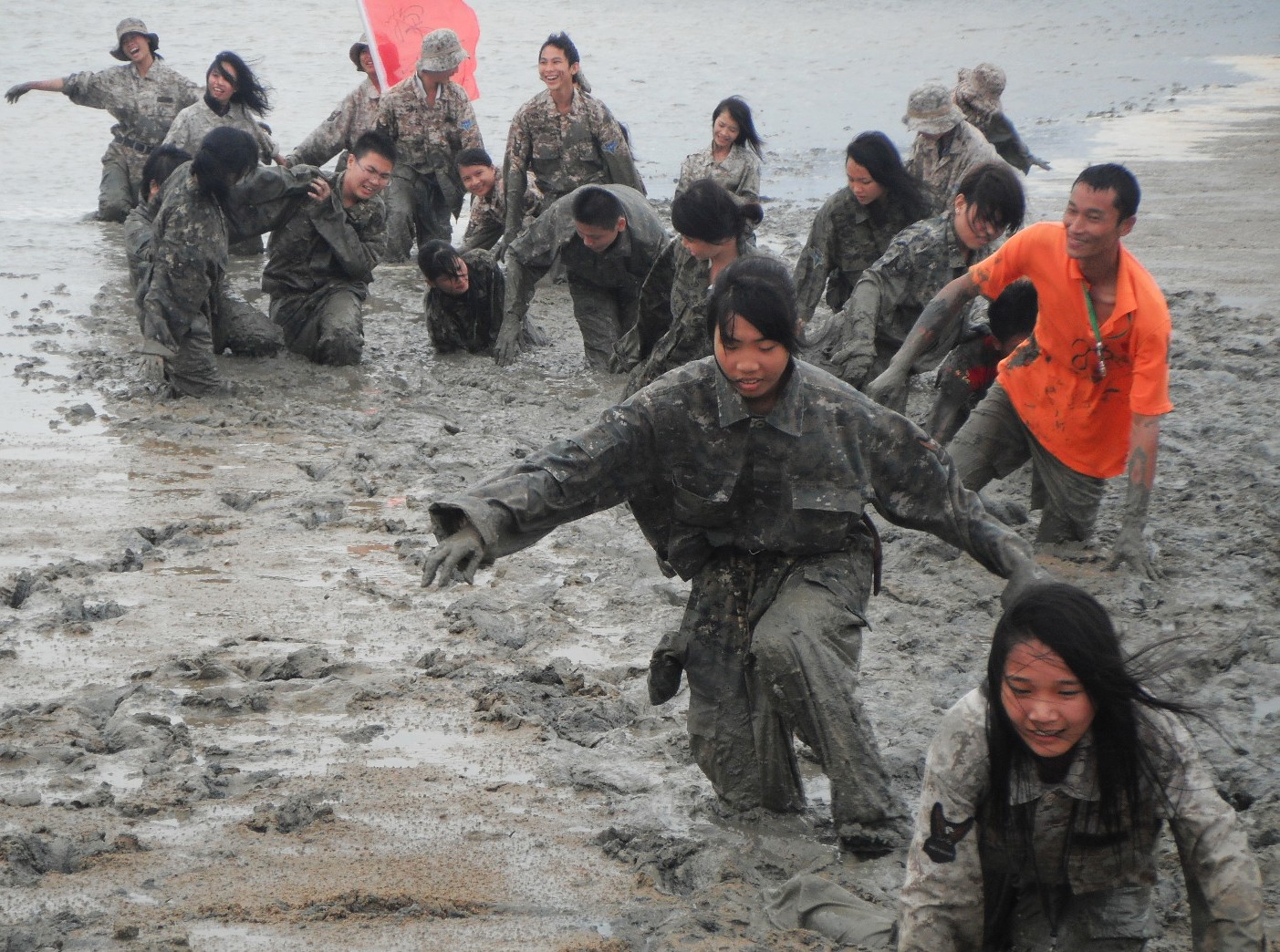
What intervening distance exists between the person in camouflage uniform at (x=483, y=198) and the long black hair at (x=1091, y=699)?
7.40 meters

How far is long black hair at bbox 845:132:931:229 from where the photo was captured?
6430 mm

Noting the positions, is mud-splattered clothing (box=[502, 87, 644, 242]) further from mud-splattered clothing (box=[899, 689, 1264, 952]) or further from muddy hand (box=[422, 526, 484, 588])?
mud-splattered clothing (box=[899, 689, 1264, 952])

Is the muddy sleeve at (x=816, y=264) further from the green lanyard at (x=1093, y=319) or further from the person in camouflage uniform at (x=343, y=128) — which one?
the person in camouflage uniform at (x=343, y=128)

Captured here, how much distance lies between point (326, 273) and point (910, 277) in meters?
3.75

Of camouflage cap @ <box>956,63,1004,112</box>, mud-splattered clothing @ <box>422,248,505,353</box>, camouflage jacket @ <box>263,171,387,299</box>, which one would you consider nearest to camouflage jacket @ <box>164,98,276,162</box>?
camouflage jacket @ <box>263,171,387,299</box>

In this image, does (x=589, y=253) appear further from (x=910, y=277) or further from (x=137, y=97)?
(x=137, y=97)

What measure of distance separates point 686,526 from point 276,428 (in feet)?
13.1

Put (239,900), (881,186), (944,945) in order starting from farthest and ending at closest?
(881,186) → (239,900) → (944,945)

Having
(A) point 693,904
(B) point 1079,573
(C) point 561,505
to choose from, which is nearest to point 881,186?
(B) point 1079,573

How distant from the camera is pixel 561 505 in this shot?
3.45 meters

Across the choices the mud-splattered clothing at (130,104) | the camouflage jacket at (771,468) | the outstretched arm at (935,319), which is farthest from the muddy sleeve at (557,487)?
the mud-splattered clothing at (130,104)

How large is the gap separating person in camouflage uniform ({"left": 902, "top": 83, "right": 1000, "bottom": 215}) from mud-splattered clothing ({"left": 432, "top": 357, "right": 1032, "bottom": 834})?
13.9ft

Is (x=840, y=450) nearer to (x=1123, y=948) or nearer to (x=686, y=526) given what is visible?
(x=686, y=526)

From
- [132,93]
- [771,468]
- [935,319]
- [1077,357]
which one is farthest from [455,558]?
[132,93]
